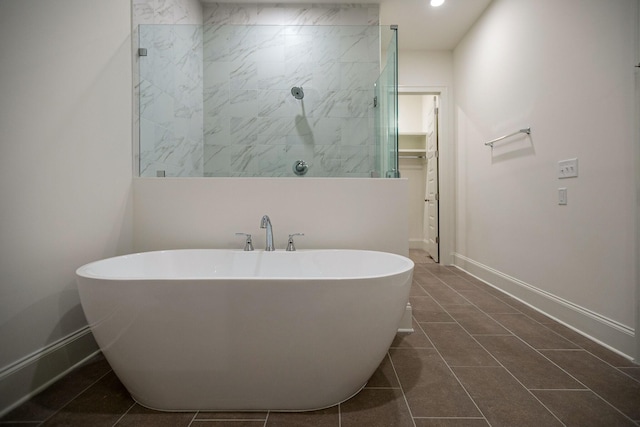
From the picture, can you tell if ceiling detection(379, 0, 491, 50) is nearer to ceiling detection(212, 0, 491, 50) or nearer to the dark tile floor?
ceiling detection(212, 0, 491, 50)

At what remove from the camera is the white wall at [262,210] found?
1.86 metres

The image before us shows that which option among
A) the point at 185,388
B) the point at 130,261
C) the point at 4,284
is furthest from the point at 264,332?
the point at 4,284

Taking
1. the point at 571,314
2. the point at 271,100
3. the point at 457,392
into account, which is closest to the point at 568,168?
the point at 571,314

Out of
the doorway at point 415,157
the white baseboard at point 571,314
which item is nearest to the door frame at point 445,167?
the white baseboard at point 571,314

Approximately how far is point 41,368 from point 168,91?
1.87 m

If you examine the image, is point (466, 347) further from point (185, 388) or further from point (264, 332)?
point (185, 388)

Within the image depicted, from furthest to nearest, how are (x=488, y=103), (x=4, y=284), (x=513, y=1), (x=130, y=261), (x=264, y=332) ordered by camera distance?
(x=488, y=103), (x=513, y=1), (x=130, y=261), (x=4, y=284), (x=264, y=332)

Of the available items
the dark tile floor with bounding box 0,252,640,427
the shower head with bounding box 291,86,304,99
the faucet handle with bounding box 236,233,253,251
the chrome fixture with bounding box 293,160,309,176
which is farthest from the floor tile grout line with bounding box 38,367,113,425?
the shower head with bounding box 291,86,304,99

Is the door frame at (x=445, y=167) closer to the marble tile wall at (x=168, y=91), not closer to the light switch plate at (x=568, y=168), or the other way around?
the light switch plate at (x=568, y=168)

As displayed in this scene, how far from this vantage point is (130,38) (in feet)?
6.20

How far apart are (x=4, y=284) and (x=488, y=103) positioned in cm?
370

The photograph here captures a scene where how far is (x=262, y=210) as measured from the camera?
1.87 m

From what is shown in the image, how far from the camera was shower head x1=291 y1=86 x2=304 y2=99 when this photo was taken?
223cm

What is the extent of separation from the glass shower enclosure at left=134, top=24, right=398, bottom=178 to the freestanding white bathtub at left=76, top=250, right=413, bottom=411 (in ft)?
3.92
